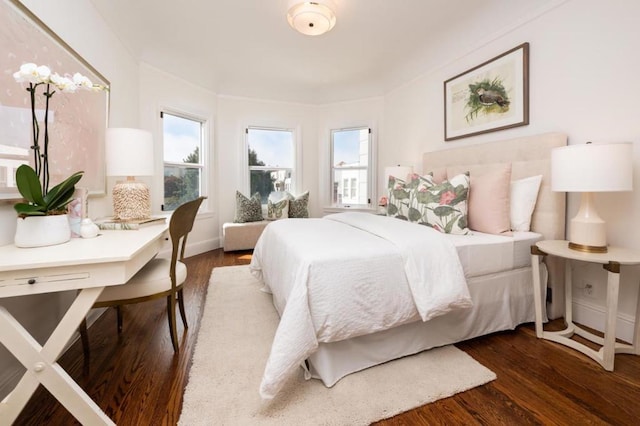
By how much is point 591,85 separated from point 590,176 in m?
0.86

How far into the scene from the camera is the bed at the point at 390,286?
51.6 inches

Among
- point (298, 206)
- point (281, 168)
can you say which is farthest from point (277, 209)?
point (281, 168)

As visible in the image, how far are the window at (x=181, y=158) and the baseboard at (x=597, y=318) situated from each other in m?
4.30

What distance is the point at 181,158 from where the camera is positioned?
12.9ft

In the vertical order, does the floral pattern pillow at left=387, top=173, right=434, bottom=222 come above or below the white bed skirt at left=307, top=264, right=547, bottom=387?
above

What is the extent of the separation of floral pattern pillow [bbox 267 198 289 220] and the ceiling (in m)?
1.85

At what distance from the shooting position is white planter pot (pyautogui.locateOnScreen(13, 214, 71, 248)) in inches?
45.1

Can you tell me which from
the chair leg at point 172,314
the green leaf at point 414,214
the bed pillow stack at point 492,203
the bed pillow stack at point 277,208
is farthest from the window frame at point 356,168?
the chair leg at point 172,314

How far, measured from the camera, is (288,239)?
1.79 metres

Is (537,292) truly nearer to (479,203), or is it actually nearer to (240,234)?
(479,203)

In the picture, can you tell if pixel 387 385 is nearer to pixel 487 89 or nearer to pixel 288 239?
pixel 288 239

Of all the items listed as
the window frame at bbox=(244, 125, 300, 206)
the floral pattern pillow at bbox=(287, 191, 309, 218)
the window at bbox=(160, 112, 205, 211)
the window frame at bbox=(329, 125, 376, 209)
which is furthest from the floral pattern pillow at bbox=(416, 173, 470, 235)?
the window at bbox=(160, 112, 205, 211)

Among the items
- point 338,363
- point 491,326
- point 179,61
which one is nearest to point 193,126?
point 179,61

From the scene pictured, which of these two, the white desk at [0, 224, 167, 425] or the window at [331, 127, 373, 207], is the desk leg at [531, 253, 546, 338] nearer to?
the white desk at [0, 224, 167, 425]
